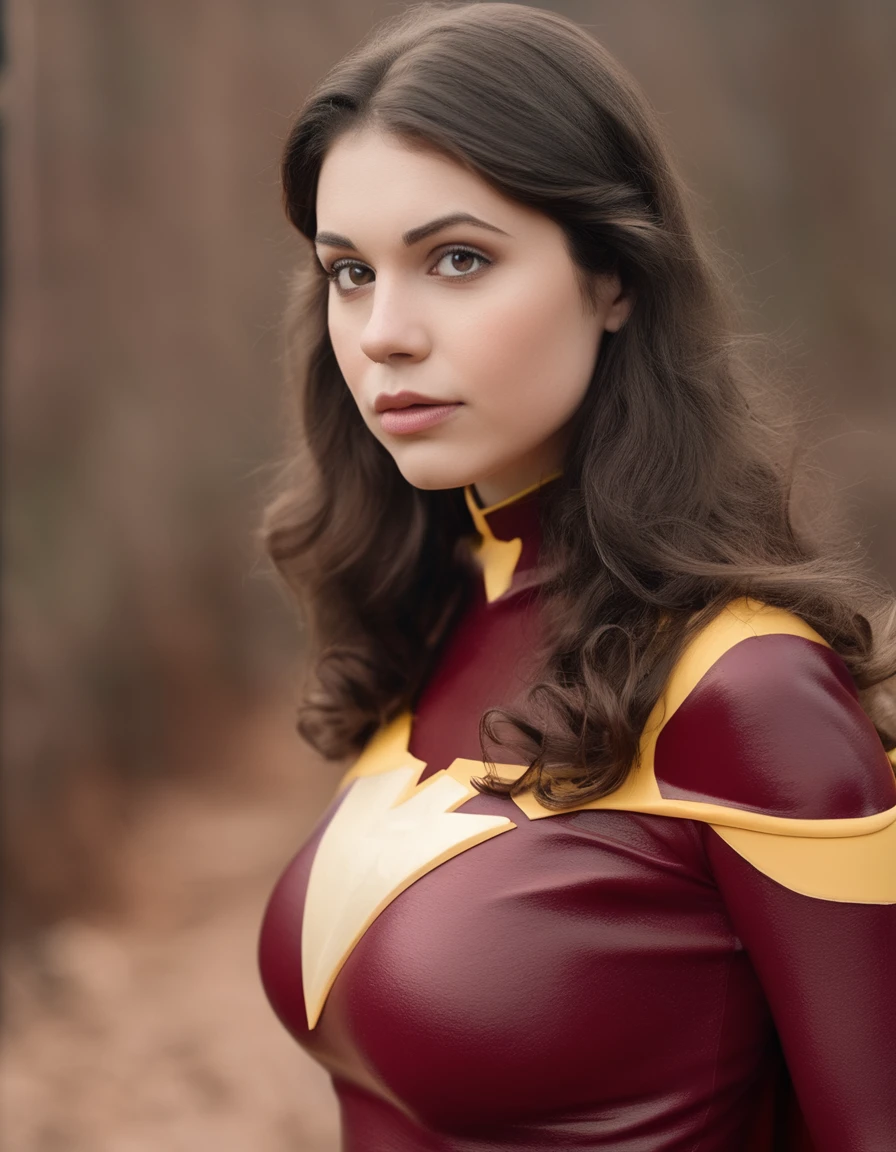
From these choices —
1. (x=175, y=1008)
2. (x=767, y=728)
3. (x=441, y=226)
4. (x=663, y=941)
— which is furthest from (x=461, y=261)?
(x=175, y=1008)

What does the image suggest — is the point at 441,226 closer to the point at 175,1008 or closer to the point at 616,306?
the point at 616,306

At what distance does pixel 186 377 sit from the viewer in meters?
5.10

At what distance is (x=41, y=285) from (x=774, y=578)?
4061 millimetres

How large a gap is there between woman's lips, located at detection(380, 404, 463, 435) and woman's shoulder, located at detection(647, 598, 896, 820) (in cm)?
30

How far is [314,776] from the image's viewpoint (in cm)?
516

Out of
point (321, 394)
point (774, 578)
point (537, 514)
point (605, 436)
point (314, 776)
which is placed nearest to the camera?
point (774, 578)

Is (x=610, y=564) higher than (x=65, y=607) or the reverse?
higher

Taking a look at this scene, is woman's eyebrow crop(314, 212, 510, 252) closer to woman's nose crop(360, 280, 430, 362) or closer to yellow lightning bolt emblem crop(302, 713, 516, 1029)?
woman's nose crop(360, 280, 430, 362)

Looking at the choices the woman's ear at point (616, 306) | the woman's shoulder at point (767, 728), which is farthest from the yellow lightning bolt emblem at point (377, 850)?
the woman's ear at point (616, 306)

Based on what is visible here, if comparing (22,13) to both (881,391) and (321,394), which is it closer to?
(881,391)

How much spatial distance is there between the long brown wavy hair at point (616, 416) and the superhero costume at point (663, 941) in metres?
0.05

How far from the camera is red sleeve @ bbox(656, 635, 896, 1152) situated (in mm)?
1056

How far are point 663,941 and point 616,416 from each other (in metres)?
0.47

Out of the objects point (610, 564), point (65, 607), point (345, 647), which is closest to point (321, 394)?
point (345, 647)
